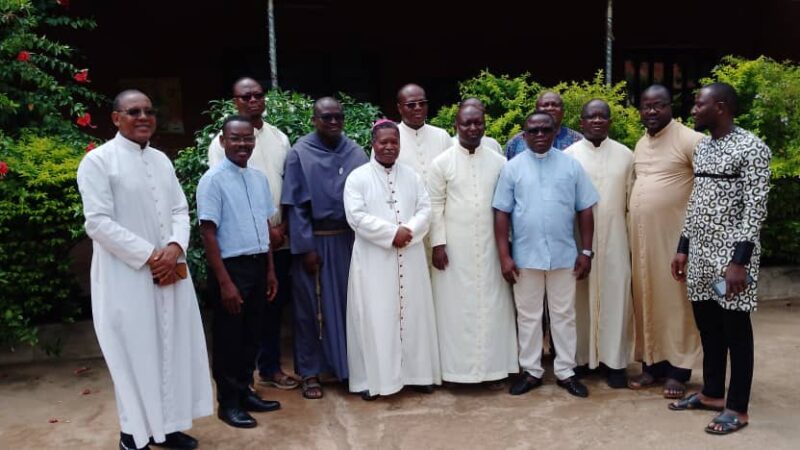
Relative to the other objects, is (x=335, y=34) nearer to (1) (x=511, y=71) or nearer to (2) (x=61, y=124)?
(1) (x=511, y=71)

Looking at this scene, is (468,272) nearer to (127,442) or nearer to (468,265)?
(468,265)

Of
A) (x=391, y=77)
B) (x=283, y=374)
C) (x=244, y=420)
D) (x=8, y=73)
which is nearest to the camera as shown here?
(x=244, y=420)

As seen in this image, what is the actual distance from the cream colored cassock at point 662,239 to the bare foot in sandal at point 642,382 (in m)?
0.12

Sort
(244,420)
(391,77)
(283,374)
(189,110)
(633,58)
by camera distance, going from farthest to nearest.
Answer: (633,58) → (391,77) → (189,110) → (283,374) → (244,420)

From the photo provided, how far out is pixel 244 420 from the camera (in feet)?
13.6

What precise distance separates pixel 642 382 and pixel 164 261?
308 centimetres

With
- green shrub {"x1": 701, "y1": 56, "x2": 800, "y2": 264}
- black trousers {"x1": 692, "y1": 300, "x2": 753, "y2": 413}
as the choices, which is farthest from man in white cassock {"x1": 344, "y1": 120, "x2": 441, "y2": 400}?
green shrub {"x1": 701, "y1": 56, "x2": 800, "y2": 264}

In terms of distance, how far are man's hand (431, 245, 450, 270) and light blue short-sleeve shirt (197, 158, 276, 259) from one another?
3.62ft

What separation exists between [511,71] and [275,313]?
6551 mm

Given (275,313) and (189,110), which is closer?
(275,313)

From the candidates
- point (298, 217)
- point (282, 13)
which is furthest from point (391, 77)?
point (298, 217)

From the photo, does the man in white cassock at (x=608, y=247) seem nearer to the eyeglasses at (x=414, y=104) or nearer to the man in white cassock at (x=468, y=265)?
the man in white cassock at (x=468, y=265)

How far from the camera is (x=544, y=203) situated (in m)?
4.46

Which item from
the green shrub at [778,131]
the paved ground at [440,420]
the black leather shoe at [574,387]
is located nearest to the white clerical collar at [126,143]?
the paved ground at [440,420]
